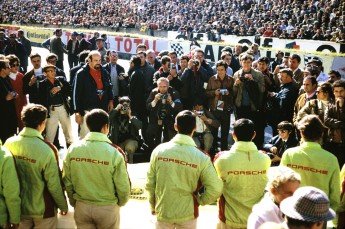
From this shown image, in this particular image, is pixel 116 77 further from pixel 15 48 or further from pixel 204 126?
pixel 15 48

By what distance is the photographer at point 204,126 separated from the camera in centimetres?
783

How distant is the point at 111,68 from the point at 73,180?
559 centimetres

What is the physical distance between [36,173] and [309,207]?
2502mm

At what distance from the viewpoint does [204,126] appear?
7.86m

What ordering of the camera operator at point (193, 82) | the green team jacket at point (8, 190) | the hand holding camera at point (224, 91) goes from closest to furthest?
the green team jacket at point (8, 190) → the hand holding camera at point (224, 91) → the camera operator at point (193, 82)

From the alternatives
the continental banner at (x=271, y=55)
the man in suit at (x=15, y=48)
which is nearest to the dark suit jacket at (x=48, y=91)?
the man in suit at (x=15, y=48)

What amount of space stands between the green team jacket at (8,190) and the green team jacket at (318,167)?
241 cm

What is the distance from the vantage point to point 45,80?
25.3ft

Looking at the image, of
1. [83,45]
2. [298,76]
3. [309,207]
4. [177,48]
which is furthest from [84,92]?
[177,48]

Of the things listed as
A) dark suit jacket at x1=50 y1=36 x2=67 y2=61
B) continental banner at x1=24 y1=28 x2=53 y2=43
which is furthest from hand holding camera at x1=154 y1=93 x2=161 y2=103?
continental banner at x1=24 y1=28 x2=53 y2=43

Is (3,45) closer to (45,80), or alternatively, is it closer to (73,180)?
(45,80)

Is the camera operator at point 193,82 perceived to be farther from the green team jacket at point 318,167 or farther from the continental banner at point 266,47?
the continental banner at point 266,47

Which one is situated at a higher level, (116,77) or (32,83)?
(32,83)

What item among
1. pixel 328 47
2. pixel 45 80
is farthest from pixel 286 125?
pixel 328 47
